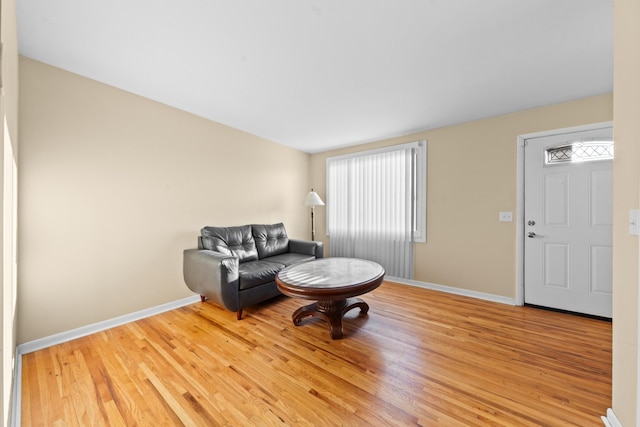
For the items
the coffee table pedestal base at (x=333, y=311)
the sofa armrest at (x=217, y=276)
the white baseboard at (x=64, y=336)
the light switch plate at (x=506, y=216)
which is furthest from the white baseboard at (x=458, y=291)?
the white baseboard at (x=64, y=336)

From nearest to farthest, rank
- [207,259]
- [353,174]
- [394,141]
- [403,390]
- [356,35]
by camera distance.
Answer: [403,390] → [356,35] → [207,259] → [394,141] → [353,174]

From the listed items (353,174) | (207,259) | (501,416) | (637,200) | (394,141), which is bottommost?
(501,416)

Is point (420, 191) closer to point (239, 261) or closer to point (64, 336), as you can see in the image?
point (239, 261)

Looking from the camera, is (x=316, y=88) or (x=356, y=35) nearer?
(x=356, y=35)

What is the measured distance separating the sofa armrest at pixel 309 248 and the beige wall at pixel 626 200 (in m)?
2.83

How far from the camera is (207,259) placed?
254 centimetres

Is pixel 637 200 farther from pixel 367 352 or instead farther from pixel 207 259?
pixel 207 259

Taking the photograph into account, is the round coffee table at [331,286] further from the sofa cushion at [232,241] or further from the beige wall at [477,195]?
the beige wall at [477,195]

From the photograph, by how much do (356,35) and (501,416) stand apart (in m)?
2.50

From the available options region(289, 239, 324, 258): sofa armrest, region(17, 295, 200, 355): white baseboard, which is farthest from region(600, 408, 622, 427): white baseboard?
region(17, 295, 200, 355): white baseboard

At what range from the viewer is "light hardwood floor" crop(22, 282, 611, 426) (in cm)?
136

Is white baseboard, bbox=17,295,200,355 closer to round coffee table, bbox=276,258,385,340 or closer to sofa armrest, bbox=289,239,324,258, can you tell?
round coffee table, bbox=276,258,385,340

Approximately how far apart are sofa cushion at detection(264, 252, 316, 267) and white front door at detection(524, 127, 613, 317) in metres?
2.71

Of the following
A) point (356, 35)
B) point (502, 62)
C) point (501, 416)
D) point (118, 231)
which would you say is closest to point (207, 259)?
point (118, 231)
